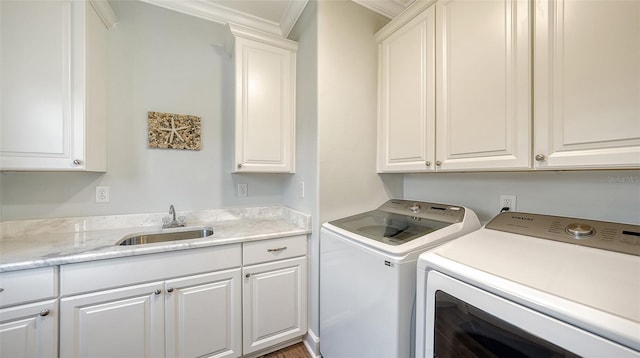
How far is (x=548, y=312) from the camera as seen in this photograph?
22.5 inches

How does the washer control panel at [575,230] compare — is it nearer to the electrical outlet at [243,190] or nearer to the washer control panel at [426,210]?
the washer control panel at [426,210]

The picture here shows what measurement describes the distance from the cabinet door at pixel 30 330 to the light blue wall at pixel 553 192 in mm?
2331

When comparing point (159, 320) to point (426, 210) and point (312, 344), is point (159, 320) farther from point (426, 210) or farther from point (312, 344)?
point (426, 210)

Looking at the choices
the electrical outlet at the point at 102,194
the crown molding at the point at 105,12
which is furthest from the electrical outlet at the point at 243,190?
the crown molding at the point at 105,12

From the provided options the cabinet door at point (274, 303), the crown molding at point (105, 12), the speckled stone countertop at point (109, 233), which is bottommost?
the cabinet door at point (274, 303)

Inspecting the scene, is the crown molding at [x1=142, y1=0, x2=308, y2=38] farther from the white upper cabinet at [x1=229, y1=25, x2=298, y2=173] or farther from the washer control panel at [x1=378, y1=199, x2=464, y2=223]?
the washer control panel at [x1=378, y1=199, x2=464, y2=223]

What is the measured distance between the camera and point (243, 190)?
2.11 m

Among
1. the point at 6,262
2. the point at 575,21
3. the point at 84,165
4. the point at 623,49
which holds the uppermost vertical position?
the point at 575,21

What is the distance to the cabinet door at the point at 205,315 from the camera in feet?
4.34

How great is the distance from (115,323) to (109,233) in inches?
25.2

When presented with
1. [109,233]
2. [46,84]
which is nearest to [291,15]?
[46,84]

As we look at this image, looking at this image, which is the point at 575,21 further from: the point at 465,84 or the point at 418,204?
the point at 418,204

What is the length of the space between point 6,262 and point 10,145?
658 millimetres

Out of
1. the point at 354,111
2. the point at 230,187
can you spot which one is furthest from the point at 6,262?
the point at 354,111
